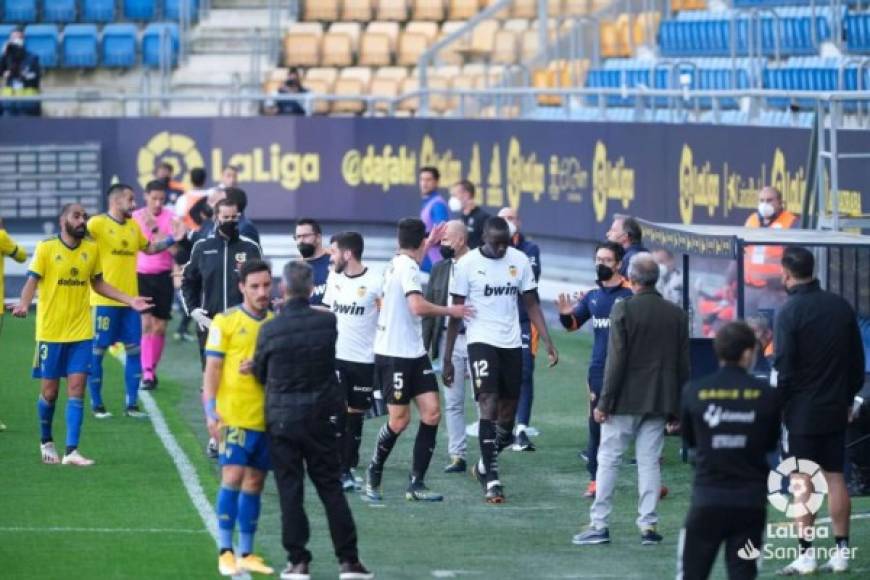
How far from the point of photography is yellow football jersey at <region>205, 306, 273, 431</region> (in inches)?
407

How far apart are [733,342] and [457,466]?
5552mm

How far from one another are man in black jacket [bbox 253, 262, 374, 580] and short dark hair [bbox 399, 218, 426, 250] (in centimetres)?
247

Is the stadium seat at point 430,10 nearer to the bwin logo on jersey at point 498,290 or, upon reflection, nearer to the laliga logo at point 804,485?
the bwin logo on jersey at point 498,290

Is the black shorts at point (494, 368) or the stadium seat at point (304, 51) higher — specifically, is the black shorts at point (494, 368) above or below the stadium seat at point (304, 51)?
below

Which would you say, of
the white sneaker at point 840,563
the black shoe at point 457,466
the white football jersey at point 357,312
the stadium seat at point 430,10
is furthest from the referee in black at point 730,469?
the stadium seat at point 430,10

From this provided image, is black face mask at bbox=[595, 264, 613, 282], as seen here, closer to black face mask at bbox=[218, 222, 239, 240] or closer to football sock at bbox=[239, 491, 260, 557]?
black face mask at bbox=[218, 222, 239, 240]

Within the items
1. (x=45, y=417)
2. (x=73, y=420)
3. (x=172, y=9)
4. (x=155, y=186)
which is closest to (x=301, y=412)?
(x=73, y=420)

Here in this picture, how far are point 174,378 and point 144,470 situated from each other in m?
5.41

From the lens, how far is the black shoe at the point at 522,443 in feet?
50.0

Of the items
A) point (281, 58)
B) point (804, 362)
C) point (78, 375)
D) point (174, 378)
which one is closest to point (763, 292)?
point (804, 362)

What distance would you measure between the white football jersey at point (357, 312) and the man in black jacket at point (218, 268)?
1272mm

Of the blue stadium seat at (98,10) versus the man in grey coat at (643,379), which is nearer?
the man in grey coat at (643,379)

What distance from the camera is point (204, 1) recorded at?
33062 mm

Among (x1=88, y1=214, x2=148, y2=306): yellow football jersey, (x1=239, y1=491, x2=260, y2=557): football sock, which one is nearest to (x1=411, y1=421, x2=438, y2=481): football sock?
(x1=239, y1=491, x2=260, y2=557): football sock
